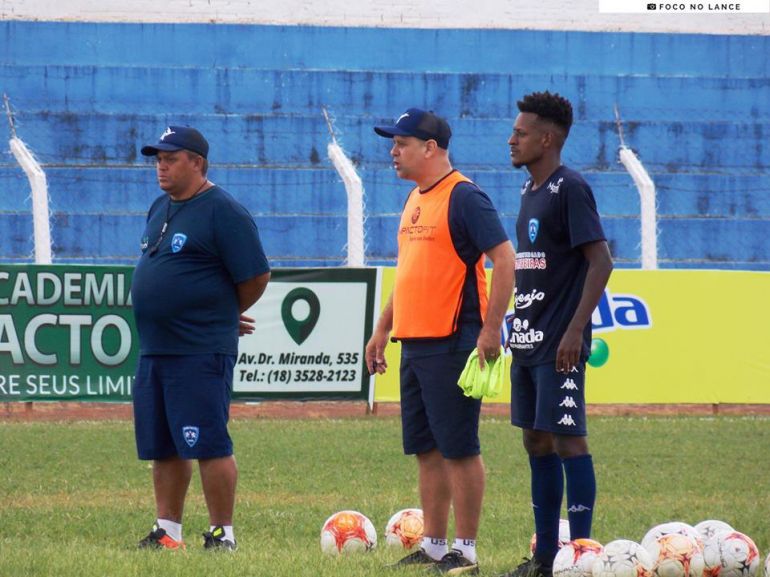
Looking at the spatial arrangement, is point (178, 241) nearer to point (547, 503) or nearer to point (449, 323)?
point (449, 323)

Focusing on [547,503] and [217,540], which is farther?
[217,540]

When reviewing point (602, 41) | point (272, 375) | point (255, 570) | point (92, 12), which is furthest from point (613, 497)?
point (92, 12)

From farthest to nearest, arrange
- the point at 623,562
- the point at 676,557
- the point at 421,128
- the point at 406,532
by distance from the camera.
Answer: the point at 406,532 → the point at 421,128 → the point at 676,557 → the point at 623,562

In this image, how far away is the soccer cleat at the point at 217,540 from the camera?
677 centimetres

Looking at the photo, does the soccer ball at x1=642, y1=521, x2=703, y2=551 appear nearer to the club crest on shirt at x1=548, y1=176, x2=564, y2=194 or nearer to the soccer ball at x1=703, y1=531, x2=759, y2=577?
the soccer ball at x1=703, y1=531, x2=759, y2=577

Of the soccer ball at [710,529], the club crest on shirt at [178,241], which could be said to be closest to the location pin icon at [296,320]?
the club crest on shirt at [178,241]

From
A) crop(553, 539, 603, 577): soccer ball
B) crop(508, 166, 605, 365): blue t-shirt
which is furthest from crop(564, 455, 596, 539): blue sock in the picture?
crop(508, 166, 605, 365): blue t-shirt

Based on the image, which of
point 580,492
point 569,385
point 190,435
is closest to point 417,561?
point 580,492

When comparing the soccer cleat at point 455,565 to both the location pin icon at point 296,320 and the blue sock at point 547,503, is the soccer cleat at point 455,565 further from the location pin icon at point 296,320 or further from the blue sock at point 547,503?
the location pin icon at point 296,320

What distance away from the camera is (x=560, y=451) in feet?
19.7

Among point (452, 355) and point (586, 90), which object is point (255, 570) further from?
point (586, 90)

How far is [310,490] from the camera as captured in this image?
10.1 m

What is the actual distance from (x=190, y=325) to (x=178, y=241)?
0.42 meters

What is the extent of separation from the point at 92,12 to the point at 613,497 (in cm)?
2119
